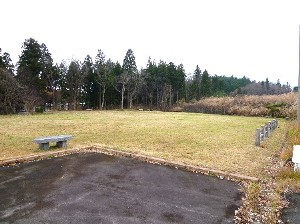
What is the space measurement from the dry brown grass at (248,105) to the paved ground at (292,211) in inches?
1108

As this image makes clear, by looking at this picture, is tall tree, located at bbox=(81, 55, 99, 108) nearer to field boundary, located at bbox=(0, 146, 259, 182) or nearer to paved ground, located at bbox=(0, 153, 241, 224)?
field boundary, located at bbox=(0, 146, 259, 182)

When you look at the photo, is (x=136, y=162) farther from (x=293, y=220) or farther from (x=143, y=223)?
(x=293, y=220)

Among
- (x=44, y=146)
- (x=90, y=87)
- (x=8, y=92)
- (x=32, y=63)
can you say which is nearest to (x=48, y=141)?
(x=44, y=146)

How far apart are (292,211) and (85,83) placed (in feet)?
153

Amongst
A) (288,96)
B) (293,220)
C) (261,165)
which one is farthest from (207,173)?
(288,96)

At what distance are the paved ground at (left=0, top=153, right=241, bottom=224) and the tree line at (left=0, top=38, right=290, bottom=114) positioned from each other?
90.0 feet

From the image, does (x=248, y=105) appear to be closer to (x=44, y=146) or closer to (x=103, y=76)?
(x=103, y=76)

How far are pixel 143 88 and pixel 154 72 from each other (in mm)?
4163

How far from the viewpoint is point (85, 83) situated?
4919 cm

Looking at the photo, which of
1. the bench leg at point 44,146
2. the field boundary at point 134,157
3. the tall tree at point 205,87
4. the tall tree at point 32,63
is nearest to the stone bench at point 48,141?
the bench leg at point 44,146

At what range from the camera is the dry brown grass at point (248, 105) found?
114 feet

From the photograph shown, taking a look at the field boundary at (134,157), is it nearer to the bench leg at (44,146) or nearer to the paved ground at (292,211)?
the bench leg at (44,146)

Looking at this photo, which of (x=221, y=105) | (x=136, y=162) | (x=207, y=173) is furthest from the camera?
(x=221, y=105)

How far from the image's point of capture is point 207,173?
7516mm
